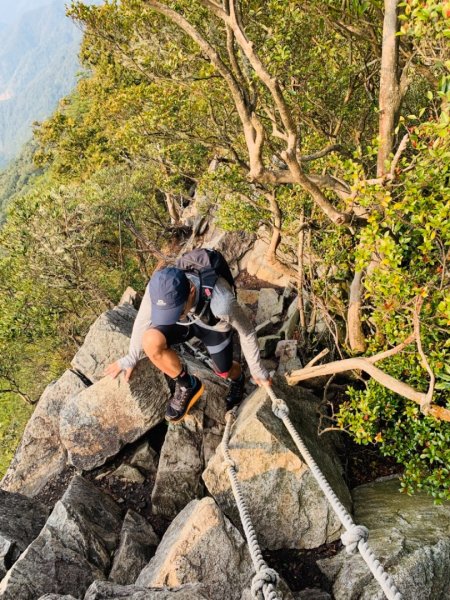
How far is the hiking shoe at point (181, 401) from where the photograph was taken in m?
7.42

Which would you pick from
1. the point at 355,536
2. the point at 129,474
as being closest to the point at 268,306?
the point at 129,474

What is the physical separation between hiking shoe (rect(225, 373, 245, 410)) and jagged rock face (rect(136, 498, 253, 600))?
282cm

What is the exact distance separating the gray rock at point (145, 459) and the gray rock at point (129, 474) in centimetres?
10

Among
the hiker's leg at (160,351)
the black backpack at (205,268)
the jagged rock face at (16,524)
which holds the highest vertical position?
the black backpack at (205,268)

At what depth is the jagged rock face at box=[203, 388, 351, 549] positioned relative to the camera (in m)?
5.98

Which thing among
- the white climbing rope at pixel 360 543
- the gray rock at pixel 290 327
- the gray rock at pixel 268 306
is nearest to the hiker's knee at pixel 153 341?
the white climbing rope at pixel 360 543

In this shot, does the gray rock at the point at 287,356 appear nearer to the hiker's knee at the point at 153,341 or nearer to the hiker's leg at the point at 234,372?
the hiker's leg at the point at 234,372

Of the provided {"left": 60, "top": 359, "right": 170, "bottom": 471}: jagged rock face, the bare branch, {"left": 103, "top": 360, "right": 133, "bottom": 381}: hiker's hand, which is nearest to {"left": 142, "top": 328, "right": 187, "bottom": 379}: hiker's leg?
{"left": 103, "top": 360, "right": 133, "bottom": 381}: hiker's hand

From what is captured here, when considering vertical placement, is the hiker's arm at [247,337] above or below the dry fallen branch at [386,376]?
above

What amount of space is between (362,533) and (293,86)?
776 centimetres

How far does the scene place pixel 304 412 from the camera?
7543 mm

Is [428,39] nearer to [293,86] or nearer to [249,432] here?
[293,86]

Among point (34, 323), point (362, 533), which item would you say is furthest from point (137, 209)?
point (362, 533)

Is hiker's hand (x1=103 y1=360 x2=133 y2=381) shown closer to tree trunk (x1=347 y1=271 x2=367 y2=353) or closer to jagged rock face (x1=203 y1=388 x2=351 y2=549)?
jagged rock face (x1=203 y1=388 x2=351 y2=549)
